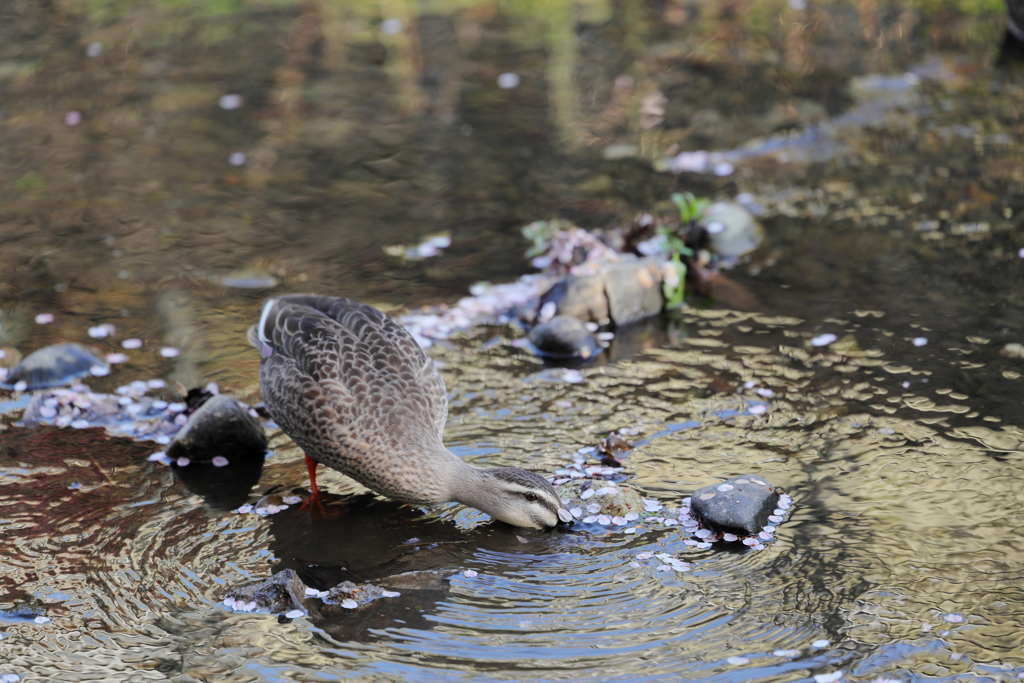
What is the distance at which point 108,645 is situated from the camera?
520cm

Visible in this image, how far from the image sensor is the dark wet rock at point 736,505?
575 centimetres

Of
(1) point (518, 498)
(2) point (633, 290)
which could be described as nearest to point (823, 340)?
(2) point (633, 290)

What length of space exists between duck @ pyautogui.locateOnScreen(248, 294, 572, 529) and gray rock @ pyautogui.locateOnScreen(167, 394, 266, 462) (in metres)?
0.33

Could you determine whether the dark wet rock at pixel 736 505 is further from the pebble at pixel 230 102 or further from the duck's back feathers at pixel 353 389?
the pebble at pixel 230 102

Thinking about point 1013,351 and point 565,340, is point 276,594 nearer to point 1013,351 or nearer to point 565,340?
point 565,340

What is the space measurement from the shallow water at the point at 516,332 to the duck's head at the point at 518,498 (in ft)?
0.46

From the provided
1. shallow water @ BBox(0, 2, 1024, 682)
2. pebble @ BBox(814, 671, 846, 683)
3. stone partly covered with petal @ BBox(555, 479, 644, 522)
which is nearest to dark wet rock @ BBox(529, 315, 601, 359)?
shallow water @ BBox(0, 2, 1024, 682)

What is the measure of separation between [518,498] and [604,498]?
21.7 inches

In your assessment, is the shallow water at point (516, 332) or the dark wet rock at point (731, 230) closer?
the shallow water at point (516, 332)

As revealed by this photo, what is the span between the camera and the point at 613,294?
8.38 m

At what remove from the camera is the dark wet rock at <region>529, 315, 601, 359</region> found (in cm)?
789

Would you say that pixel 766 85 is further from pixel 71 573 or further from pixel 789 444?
pixel 71 573

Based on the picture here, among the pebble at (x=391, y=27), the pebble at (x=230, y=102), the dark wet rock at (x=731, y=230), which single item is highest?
the pebble at (x=391, y=27)

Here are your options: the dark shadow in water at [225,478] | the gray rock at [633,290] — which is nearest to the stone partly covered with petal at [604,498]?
the dark shadow in water at [225,478]
